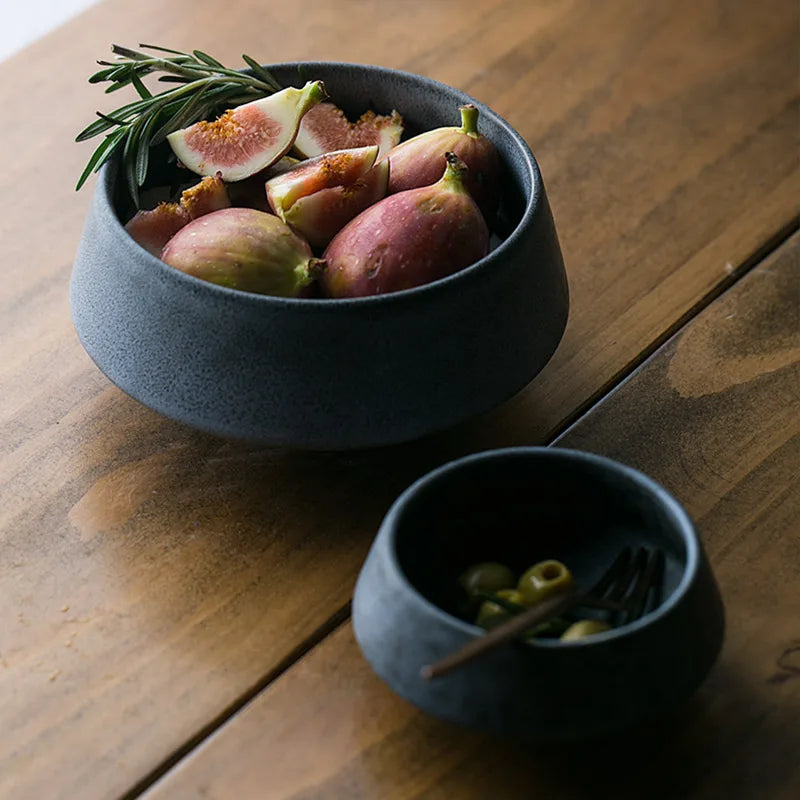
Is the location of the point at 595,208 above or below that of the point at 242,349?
below

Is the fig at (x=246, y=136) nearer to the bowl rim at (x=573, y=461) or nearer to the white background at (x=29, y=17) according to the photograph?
the bowl rim at (x=573, y=461)

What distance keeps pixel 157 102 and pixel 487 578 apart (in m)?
0.41

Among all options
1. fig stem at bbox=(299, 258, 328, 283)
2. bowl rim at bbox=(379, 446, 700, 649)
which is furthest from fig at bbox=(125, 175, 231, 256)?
bowl rim at bbox=(379, 446, 700, 649)

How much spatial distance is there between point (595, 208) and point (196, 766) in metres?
0.62

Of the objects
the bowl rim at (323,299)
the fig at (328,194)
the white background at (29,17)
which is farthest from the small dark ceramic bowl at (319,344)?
the white background at (29,17)

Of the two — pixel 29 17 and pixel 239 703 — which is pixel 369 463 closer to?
pixel 239 703

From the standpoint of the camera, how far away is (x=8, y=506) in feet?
2.62

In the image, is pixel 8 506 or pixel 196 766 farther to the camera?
pixel 8 506

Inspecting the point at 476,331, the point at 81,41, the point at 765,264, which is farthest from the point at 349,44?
the point at 476,331

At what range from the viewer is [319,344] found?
2.37 ft

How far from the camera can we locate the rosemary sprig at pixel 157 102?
33.0 inches

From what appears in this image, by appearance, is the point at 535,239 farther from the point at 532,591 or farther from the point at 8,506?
the point at 8,506

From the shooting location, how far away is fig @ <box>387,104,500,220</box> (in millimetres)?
843

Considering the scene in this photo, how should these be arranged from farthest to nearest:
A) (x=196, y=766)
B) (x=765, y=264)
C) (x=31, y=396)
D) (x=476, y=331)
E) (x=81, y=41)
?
(x=81, y=41), (x=765, y=264), (x=31, y=396), (x=476, y=331), (x=196, y=766)
